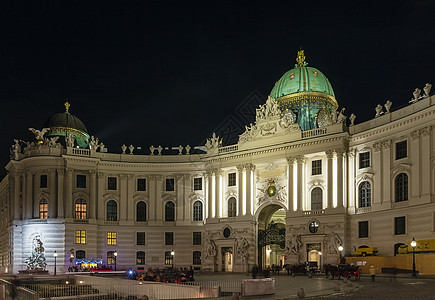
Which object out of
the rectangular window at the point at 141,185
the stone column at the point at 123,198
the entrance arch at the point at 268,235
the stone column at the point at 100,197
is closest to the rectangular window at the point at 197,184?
the rectangular window at the point at 141,185

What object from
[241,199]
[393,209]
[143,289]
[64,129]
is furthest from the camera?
[64,129]

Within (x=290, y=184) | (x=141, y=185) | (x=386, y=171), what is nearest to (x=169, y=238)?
(x=141, y=185)

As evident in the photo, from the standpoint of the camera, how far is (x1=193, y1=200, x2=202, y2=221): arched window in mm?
77125

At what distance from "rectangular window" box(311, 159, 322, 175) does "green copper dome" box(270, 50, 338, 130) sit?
410 inches

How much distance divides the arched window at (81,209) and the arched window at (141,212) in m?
7.58

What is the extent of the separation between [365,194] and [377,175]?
9.32ft

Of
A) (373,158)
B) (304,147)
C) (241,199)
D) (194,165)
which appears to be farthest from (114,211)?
(373,158)

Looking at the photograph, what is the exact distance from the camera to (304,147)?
64438 millimetres

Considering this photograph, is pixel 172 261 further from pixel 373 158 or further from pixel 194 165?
pixel 373 158

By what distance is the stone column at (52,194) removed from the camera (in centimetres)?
7244

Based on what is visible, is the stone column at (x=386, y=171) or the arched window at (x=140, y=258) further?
the arched window at (x=140, y=258)

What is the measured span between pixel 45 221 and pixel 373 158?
4366cm

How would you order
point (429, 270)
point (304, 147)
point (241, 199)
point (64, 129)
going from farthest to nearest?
point (64, 129) < point (241, 199) < point (304, 147) < point (429, 270)

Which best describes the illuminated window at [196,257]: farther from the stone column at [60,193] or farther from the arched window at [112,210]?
the stone column at [60,193]
